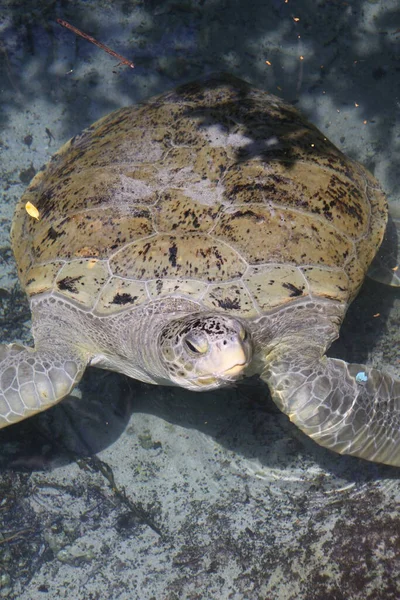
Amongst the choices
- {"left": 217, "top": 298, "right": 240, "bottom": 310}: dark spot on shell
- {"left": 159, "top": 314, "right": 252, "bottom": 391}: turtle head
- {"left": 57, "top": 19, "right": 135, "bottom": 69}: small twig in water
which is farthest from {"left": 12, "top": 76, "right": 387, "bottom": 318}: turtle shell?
{"left": 57, "top": 19, "right": 135, "bottom": 69}: small twig in water

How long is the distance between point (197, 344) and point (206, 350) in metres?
0.06

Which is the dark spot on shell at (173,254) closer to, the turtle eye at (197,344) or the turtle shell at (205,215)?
the turtle shell at (205,215)

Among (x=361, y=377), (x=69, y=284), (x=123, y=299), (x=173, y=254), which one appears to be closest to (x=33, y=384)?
(x=69, y=284)

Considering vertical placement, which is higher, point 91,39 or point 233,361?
point 91,39

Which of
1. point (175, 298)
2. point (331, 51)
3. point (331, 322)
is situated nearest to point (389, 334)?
point (331, 322)

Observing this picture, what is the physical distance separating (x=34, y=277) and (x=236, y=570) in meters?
2.36

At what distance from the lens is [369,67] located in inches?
209

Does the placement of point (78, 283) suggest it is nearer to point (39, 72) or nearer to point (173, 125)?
point (173, 125)

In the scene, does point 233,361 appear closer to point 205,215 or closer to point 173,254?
point 173,254

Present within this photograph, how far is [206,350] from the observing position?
2871 mm

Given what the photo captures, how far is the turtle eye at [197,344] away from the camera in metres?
2.86

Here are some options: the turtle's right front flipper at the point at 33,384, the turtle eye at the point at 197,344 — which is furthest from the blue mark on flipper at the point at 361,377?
the turtle's right front flipper at the point at 33,384

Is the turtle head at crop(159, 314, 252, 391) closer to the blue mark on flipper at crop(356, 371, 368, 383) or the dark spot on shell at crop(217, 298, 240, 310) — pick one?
the dark spot on shell at crop(217, 298, 240, 310)

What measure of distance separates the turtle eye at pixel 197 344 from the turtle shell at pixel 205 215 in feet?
1.51
